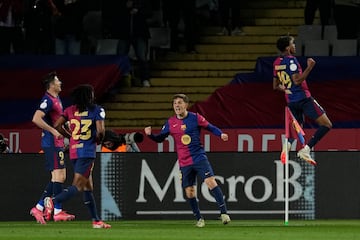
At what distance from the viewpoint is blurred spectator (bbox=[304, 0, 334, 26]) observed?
3027 cm

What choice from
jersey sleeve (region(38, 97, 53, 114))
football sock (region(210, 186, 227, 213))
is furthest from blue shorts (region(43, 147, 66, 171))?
football sock (region(210, 186, 227, 213))

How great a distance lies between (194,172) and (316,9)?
936cm

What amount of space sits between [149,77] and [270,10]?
315 centimetres

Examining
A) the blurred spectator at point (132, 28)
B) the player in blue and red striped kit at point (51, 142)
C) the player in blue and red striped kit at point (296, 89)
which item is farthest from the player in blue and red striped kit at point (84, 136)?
the blurred spectator at point (132, 28)

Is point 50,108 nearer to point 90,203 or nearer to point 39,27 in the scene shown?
point 90,203

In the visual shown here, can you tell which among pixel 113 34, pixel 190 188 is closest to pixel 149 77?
pixel 113 34

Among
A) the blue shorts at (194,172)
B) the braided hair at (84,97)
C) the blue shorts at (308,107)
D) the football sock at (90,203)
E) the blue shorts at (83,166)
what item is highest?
the braided hair at (84,97)

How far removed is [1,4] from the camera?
30.4 m

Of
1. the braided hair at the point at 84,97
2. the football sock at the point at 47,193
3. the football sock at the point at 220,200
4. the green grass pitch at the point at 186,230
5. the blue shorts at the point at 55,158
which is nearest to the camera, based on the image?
the green grass pitch at the point at 186,230

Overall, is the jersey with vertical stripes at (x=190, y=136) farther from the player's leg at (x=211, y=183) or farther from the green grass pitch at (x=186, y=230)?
the green grass pitch at (x=186, y=230)

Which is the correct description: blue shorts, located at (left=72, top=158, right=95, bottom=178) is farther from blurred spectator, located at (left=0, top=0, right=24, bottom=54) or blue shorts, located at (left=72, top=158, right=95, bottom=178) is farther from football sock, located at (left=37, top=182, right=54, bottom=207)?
blurred spectator, located at (left=0, top=0, right=24, bottom=54)

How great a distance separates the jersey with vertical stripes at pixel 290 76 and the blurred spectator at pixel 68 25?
24.7ft

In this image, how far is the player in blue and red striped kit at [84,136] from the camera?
20.9 metres

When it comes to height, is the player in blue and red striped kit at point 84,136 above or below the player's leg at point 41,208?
above
